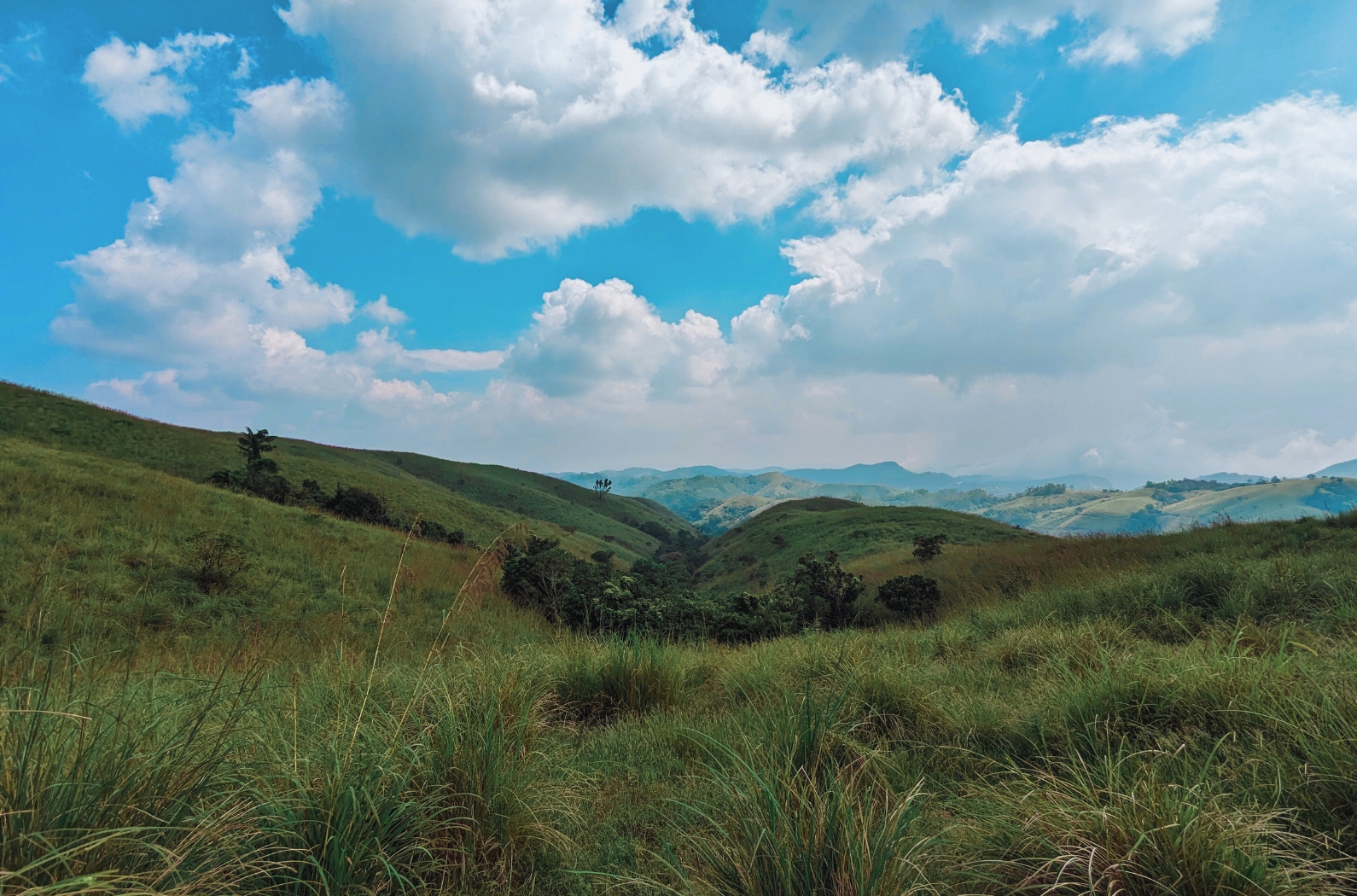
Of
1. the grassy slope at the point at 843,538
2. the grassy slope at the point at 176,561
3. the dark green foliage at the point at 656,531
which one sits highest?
the grassy slope at the point at 176,561

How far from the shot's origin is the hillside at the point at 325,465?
1191 inches

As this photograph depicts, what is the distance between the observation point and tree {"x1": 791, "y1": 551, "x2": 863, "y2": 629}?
1658 centimetres

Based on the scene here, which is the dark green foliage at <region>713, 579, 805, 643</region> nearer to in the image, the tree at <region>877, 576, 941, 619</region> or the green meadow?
the green meadow

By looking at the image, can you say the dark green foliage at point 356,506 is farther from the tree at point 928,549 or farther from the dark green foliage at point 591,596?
the tree at point 928,549

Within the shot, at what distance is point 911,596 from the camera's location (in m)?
17.5

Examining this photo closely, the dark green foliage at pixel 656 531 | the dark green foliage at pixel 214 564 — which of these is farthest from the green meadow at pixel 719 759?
the dark green foliage at pixel 656 531

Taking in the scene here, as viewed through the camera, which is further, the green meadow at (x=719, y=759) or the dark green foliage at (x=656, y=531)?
the dark green foliage at (x=656, y=531)

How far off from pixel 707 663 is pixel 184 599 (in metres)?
10.7

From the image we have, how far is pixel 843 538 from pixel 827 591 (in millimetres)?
32694

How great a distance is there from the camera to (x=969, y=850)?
2338 mm

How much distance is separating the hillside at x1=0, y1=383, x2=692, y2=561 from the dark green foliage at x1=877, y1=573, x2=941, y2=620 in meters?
13.9

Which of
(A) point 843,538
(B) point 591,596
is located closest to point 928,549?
(B) point 591,596

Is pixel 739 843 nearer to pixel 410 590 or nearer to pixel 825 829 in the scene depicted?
pixel 825 829

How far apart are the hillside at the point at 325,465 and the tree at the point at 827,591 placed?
444 inches
